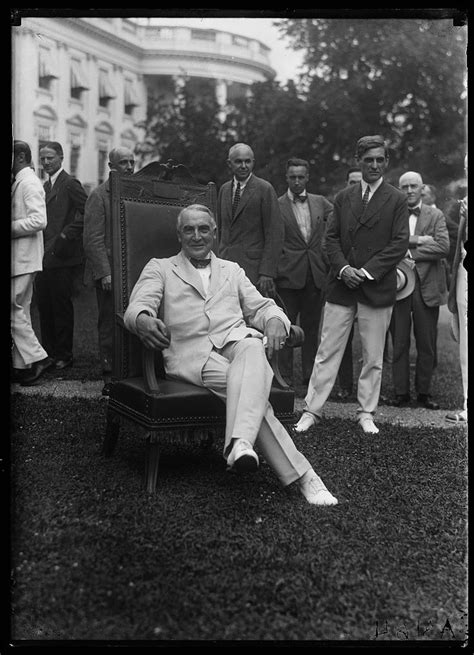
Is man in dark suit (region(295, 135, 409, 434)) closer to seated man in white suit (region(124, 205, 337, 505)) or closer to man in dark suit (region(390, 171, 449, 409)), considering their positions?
man in dark suit (region(390, 171, 449, 409))

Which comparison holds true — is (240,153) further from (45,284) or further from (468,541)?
(468,541)

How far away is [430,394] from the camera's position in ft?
23.1

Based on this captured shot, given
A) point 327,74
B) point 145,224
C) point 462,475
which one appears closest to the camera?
point 462,475

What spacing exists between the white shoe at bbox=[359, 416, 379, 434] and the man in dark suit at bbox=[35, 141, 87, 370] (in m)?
3.00

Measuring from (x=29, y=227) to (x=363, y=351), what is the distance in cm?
271

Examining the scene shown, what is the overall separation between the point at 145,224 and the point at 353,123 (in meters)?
5.52

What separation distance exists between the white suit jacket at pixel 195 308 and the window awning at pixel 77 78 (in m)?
1.18

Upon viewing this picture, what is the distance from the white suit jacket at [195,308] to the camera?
4359 millimetres

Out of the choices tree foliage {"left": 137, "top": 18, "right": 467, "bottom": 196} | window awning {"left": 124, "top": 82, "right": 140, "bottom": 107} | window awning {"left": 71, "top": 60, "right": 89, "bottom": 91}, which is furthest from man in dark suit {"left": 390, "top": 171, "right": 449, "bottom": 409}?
window awning {"left": 71, "top": 60, "right": 89, "bottom": 91}

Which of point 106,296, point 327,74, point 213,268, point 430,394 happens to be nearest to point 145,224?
point 213,268

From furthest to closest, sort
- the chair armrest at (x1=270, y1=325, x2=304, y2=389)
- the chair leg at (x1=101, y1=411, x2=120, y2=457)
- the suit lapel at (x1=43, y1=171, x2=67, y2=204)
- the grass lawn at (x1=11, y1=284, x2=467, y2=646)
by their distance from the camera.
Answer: the suit lapel at (x1=43, y1=171, x2=67, y2=204) < the chair leg at (x1=101, y1=411, x2=120, y2=457) < the chair armrest at (x1=270, y1=325, x2=304, y2=389) < the grass lawn at (x1=11, y1=284, x2=467, y2=646)

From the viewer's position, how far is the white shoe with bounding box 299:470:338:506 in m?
4.04

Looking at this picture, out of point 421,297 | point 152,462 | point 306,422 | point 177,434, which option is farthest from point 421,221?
→ point 152,462

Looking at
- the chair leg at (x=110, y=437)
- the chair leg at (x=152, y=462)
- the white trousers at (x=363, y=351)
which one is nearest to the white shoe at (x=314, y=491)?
the chair leg at (x=152, y=462)
